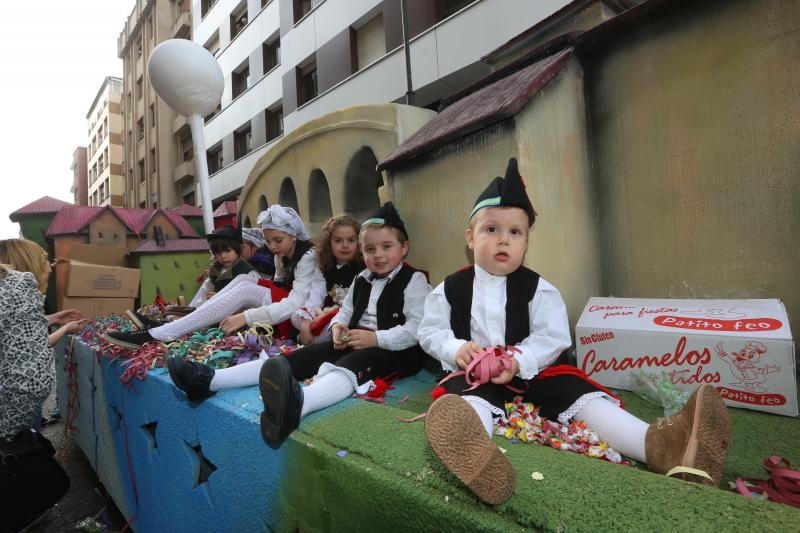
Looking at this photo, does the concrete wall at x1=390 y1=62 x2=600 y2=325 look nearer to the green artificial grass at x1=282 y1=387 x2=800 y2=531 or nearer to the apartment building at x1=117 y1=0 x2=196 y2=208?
the green artificial grass at x1=282 y1=387 x2=800 y2=531

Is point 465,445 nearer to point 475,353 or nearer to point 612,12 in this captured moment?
point 475,353

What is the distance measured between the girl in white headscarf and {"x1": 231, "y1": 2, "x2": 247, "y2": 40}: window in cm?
1321

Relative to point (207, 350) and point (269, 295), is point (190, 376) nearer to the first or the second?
point (207, 350)

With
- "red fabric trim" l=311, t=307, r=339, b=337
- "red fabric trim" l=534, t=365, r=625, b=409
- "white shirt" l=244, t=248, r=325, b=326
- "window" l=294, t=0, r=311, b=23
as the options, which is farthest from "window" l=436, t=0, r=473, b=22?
"red fabric trim" l=534, t=365, r=625, b=409

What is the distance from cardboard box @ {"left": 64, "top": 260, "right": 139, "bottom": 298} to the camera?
17.5 feet

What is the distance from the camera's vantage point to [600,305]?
7.70 feet

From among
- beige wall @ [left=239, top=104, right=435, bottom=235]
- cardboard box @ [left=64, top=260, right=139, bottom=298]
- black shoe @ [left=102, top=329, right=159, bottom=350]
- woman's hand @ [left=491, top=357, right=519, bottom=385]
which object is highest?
beige wall @ [left=239, top=104, right=435, bottom=235]

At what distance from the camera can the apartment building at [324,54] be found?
659 centimetres

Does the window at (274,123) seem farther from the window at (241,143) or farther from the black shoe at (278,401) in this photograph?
the black shoe at (278,401)

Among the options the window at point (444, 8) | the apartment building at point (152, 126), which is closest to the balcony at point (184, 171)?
the apartment building at point (152, 126)

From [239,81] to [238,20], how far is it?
2091 millimetres

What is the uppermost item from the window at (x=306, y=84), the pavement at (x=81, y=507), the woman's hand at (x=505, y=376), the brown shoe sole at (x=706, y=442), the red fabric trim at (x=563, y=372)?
the window at (x=306, y=84)

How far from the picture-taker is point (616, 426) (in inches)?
54.8

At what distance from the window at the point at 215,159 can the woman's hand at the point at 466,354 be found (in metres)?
15.4
